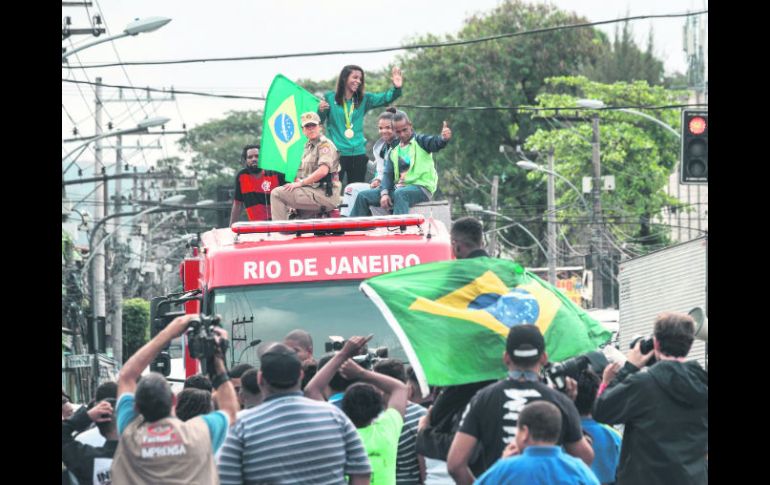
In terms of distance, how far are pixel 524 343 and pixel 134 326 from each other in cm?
5437

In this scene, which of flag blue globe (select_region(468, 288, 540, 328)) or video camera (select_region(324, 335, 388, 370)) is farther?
video camera (select_region(324, 335, 388, 370))

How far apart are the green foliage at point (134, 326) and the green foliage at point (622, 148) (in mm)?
17656

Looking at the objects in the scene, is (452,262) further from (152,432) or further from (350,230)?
(350,230)

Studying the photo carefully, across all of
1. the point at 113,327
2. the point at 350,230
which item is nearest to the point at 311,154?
the point at 350,230

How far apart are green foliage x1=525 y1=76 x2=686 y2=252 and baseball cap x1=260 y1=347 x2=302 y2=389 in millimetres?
48237

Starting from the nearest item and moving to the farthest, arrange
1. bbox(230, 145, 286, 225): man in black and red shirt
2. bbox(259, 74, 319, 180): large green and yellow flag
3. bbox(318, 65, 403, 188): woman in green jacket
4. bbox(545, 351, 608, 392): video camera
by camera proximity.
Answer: bbox(545, 351, 608, 392): video camera → bbox(259, 74, 319, 180): large green and yellow flag → bbox(318, 65, 403, 188): woman in green jacket → bbox(230, 145, 286, 225): man in black and red shirt

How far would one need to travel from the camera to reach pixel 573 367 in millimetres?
8227

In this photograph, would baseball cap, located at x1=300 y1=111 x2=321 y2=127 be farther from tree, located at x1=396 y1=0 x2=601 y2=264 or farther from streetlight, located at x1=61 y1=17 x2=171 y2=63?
tree, located at x1=396 y1=0 x2=601 y2=264

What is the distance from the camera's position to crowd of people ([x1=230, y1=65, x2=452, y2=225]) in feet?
43.7

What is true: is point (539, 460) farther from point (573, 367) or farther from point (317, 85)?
point (317, 85)

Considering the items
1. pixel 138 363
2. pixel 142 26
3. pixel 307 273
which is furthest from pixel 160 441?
pixel 142 26

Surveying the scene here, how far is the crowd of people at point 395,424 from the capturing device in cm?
710

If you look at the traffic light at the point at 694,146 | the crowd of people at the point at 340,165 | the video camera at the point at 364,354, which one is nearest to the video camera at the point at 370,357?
the video camera at the point at 364,354

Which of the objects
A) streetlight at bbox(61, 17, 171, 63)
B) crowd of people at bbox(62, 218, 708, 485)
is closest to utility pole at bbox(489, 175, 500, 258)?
streetlight at bbox(61, 17, 171, 63)
